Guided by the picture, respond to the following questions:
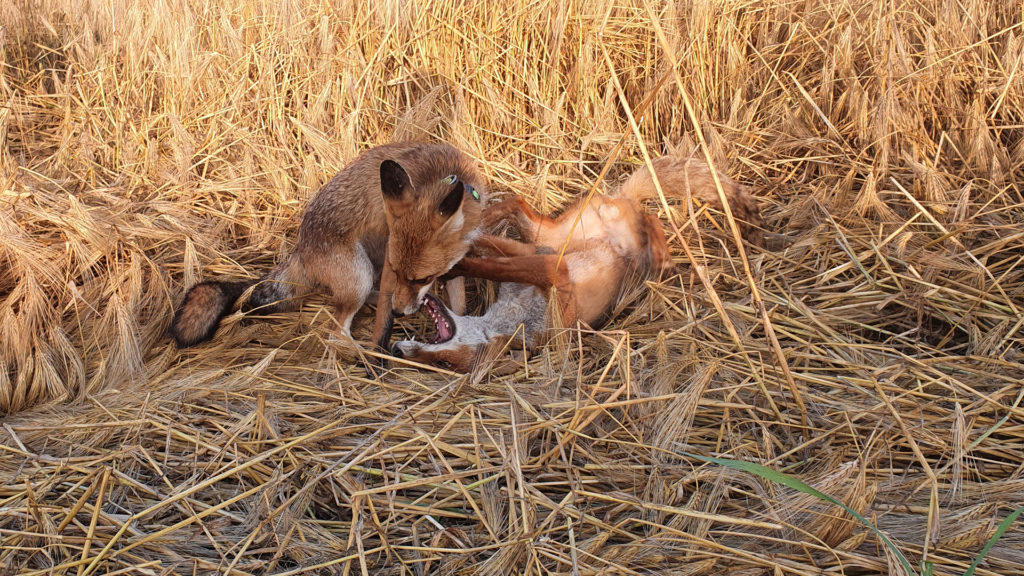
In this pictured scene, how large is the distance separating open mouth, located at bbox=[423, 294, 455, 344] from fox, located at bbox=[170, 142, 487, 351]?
0.09 metres

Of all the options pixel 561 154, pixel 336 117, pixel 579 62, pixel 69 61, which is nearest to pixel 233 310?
pixel 336 117

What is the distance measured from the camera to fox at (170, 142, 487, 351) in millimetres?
3564

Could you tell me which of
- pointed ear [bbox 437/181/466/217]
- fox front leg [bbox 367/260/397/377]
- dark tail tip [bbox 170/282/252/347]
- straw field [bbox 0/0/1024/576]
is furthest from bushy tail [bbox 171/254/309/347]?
pointed ear [bbox 437/181/466/217]

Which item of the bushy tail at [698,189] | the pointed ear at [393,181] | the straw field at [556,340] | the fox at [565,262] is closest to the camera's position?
A: the straw field at [556,340]

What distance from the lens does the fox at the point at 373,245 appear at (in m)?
3.56

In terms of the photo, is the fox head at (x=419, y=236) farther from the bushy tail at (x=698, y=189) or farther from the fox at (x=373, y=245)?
the bushy tail at (x=698, y=189)

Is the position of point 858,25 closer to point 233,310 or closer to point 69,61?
point 233,310

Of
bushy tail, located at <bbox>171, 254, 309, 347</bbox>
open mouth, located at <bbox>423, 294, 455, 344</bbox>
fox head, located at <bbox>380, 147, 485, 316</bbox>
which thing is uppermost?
fox head, located at <bbox>380, 147, 485, 316</bbox>

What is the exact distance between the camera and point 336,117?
16.2 feet

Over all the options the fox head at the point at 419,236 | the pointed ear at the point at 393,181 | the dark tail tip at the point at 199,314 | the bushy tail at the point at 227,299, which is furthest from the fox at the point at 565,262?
the dark tail tip at the point at 199,314

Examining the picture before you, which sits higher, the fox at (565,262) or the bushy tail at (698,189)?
the bushy tail at (698,189)

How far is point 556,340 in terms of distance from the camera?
10.8ft

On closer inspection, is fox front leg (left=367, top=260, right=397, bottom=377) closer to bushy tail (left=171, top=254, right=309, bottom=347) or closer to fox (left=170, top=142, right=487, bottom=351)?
fox (left=170, top=142, right=487, bottom=351)

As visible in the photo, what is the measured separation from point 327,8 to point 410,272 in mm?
2634
